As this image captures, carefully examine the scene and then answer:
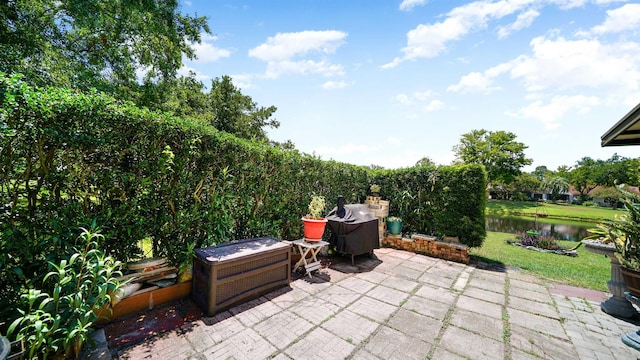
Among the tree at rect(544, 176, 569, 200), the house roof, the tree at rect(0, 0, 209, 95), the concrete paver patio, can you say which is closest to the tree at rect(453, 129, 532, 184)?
the house roof

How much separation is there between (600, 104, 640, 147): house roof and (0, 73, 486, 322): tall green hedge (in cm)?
415

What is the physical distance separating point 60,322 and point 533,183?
2049 inches

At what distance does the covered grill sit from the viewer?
4402 millimetres

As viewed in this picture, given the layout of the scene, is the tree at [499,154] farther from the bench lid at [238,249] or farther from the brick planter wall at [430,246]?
the bench lid at [238,249]

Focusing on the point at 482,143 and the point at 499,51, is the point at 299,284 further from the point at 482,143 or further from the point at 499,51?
the point at 482,143

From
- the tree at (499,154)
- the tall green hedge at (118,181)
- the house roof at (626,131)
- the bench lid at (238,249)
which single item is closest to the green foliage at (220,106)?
the tall green hedge at (118,181)

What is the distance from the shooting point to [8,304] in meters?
1.75

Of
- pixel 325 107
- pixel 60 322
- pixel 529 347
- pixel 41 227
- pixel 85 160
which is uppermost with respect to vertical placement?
pixel 325 107

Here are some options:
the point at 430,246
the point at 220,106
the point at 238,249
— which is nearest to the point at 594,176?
the point at 430,246

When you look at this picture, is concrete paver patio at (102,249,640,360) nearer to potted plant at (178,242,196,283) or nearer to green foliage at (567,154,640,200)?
potted plant at (178,242,196,283)

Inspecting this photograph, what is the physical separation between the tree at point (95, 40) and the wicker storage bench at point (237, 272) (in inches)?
241

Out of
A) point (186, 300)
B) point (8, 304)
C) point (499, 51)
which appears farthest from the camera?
point (499, 51)

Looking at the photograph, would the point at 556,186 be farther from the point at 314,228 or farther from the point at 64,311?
the point at 64,311

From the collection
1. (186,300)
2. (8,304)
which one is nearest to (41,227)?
(8,304)
